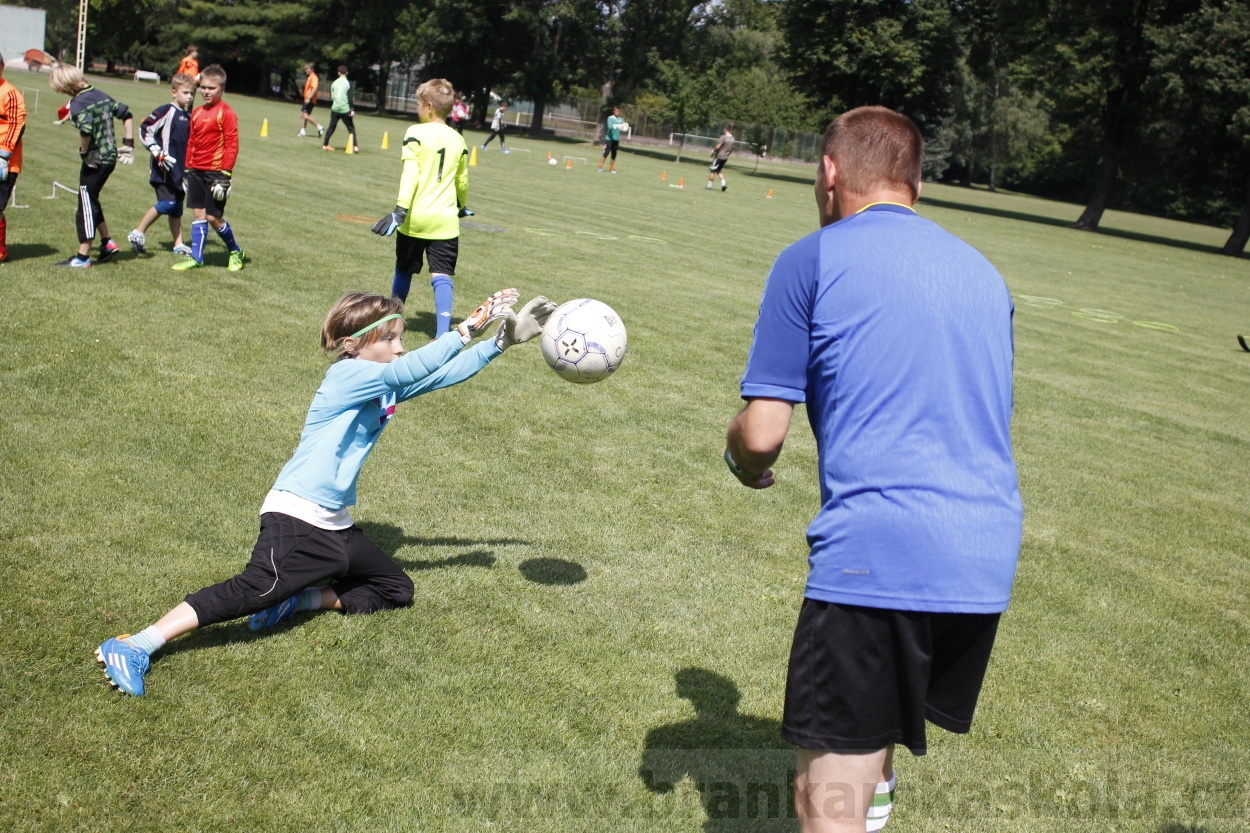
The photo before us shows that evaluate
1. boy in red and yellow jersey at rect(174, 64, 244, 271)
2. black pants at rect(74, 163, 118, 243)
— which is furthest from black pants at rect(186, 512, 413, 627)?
boy in red and yellow jersey at rect(174, 64, 244, 271)

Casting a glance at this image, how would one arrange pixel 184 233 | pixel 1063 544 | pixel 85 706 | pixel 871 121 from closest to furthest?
pixel 871 121 → pixel 85 706 → pixel 1063 544 → pixel 184 233

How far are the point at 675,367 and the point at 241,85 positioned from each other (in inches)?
2653

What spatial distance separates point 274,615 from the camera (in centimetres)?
431

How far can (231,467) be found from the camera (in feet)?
19.5

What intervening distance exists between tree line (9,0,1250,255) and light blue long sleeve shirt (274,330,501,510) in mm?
37338

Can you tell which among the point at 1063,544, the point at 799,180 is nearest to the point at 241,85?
the point at 799,180

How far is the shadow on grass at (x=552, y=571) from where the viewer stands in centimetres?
508

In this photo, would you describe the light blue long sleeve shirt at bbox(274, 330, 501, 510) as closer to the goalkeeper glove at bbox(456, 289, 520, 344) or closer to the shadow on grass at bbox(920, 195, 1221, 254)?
the goalkeeper glove at bbox(456, 289, 520, 344)

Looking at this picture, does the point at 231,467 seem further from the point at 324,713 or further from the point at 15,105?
the point at 15,105

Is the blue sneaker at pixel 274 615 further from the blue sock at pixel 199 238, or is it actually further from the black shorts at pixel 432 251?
the blue sock at pixel 199 238

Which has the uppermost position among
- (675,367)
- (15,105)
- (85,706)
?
(15,105)

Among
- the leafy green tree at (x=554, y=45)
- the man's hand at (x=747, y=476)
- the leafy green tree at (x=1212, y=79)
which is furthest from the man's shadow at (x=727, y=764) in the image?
the leafy green tree at (x=554, y=45)

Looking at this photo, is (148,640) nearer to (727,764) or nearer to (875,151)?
(727,764)

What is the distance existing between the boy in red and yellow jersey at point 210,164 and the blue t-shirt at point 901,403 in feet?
31.4
